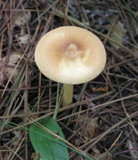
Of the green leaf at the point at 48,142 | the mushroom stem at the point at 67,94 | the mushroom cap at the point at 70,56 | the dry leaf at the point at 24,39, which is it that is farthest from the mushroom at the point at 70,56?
the dry leaf at the point at 24,39

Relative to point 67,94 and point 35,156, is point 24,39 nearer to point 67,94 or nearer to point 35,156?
point 67,94

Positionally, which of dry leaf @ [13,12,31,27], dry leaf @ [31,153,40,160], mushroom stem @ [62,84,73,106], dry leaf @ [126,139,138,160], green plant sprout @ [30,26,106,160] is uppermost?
green plant sprout @ [30,26,106,160]

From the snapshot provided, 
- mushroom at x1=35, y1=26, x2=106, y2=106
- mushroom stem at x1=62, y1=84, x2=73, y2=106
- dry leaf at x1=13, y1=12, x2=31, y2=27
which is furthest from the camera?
dry leaf at x1=13, y1=12, x2=31, y2=27

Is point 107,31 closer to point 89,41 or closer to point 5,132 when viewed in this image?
point 89,41

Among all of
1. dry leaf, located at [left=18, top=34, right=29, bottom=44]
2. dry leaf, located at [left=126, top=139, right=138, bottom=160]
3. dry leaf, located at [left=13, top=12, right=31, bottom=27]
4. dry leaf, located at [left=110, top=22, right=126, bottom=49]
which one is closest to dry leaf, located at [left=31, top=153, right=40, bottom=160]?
dry leaf, located at [left=126, top=139, right=138, bottom=160]

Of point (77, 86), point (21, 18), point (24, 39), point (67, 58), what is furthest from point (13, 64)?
point (67, 58)

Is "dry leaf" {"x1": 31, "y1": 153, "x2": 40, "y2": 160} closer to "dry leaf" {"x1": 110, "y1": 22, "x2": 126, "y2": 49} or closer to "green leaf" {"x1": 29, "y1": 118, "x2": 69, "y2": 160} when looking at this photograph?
"green leaf" {"x1": 29, "y1": 118, "x2": 69, "y2": 160}
